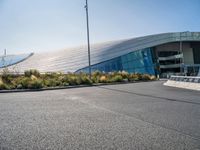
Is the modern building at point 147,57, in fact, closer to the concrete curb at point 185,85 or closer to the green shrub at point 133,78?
the green shrub at point 133,78

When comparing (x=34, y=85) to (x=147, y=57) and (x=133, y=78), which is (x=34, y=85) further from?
(x=147, y=57)

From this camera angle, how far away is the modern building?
156 ft

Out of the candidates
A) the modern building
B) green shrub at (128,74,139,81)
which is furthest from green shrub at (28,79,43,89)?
the modern building

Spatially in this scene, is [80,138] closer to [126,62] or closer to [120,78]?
[120,78]

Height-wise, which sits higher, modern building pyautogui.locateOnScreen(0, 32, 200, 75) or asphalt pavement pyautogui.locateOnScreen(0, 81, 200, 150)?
modern building pyautogui.locateOnScreen(0, 32, 200, 75)

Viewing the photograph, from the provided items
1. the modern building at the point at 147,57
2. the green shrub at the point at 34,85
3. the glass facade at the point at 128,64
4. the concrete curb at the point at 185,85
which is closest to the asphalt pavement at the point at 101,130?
the concrete curb at the point at 185,85

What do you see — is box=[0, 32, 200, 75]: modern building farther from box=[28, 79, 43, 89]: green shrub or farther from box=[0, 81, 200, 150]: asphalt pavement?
box=[0, 81, 200, 150]: asphalt pavement

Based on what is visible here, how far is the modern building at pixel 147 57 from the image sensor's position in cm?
4750

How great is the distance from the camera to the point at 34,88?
18.1 m

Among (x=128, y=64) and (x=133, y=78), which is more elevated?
(x=128, y=64)

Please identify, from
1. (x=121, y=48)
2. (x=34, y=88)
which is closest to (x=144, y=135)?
(x=34, y=88)

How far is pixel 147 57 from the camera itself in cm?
4850

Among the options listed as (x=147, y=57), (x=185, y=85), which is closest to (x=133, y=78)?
(x=185, y=85)

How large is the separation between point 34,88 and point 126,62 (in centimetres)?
3152
